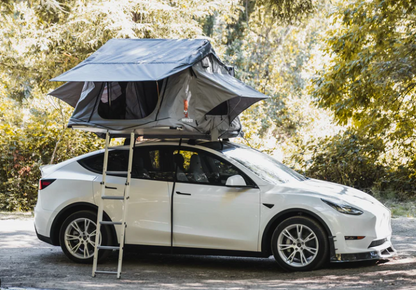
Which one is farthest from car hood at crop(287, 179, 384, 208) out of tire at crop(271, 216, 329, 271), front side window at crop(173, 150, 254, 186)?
front side window at crop(173, 150, 254, 186)

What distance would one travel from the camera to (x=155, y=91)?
24.4ft

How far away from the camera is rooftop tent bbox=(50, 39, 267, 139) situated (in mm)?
6902

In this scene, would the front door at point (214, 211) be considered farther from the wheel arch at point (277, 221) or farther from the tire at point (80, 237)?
the tire at point (80, 237)

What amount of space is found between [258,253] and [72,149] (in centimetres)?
860

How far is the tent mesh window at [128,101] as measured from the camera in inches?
287

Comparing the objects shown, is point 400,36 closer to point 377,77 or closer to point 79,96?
point 377,77

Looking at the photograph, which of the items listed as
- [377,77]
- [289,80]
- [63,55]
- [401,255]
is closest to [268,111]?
[289,80]

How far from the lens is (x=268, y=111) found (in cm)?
2817

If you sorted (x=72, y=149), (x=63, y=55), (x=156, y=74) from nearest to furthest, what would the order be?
1. (x=156, y=74)
2. (x=72, y=149)
3. (x=63, y=55)

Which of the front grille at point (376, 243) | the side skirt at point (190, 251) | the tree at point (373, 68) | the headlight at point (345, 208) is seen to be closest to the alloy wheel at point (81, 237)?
the side skirt at point (190, 251)

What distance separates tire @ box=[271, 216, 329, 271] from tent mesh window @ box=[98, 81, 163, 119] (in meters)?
2.34

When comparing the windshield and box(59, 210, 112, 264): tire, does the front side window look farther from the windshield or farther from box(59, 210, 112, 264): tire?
box(59, 210, 112, 264): tire

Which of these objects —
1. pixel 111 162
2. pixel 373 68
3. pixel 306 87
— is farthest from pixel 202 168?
pixel 306 87

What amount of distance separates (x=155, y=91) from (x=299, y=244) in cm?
278
